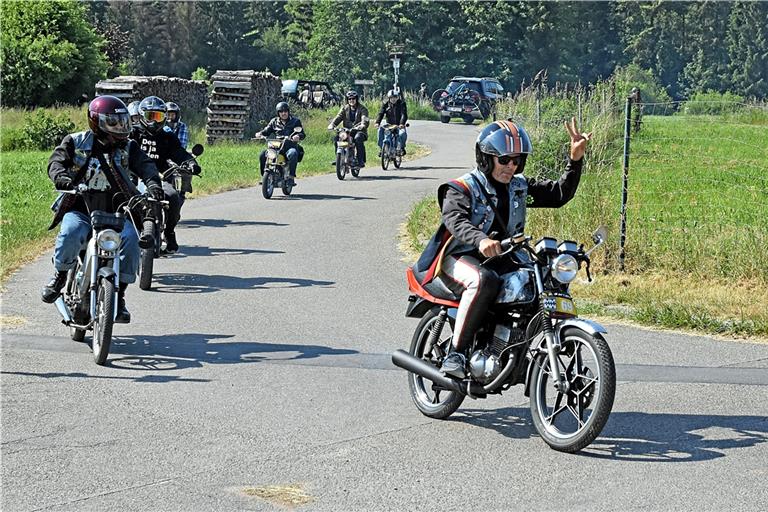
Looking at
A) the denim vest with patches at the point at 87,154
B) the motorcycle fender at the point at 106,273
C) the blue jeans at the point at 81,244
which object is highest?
the denim vest with patches at the point at 87,154

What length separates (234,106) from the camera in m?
41.1

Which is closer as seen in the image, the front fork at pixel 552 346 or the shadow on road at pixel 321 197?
the front fork at pixel 552 346

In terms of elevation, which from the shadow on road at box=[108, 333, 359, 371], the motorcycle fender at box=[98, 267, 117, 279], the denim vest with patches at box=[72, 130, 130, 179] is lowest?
the shadow on road at box=[108, 333, 359, 371]

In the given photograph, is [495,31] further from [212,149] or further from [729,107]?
[729,107]

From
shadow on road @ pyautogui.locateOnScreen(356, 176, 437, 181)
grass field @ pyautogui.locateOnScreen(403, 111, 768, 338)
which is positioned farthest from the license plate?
shadow on road @ pyautogui.locateOnScreen(356, 176, 437, 181)

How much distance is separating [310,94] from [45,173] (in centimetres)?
→ 3190

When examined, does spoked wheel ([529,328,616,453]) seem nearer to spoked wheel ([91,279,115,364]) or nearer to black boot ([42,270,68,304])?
spoked wheel ([91,279,115,364])

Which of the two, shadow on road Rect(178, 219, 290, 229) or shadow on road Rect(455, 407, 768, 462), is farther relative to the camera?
shadow on road Rect(178, 219, 290, 229)

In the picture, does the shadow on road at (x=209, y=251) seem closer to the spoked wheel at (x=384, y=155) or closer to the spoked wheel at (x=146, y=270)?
the spoked wheel at (x=146, y=270)

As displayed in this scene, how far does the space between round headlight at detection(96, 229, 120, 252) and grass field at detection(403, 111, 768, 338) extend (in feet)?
14.3

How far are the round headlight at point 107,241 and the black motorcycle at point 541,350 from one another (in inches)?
109

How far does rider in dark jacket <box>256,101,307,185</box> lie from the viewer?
23203 millimetres

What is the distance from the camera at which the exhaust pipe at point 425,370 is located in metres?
7.37

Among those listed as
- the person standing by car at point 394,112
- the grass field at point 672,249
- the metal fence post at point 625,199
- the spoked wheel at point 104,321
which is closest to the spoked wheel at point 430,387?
the spoked wheel at point 104,321
